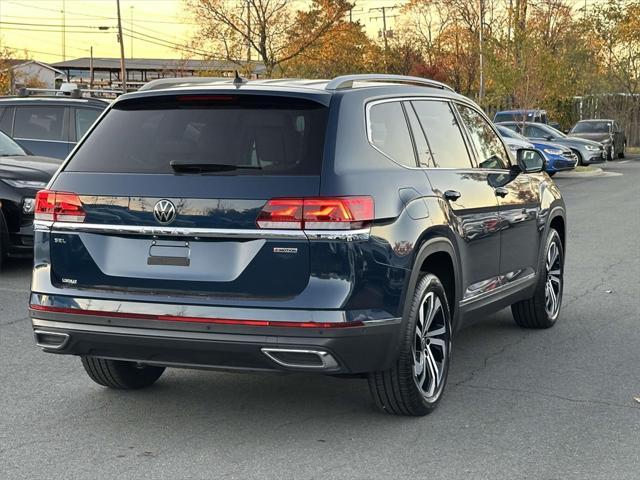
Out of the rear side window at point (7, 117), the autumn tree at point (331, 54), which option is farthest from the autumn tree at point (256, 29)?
the rear side window at point (7, 117)

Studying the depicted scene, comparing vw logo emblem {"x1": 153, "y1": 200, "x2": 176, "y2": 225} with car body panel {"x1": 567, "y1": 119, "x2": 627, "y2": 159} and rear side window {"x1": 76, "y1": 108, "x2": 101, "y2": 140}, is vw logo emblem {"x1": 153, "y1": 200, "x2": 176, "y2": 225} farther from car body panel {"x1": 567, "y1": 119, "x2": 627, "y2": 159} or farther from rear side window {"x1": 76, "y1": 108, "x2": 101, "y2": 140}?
car body panel {"x1": 567, "y1": 119, "x2": 627, "y2": 159}

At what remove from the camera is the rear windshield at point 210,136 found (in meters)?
4.92

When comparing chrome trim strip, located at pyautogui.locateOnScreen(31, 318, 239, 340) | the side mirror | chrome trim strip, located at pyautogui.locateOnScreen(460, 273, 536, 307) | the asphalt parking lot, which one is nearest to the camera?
the asphalt parking lot

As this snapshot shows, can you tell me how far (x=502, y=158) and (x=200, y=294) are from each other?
304cm

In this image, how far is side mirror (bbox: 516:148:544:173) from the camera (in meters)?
7.31

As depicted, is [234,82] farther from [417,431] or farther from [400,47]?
[400,47]

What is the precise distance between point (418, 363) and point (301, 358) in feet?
3.02

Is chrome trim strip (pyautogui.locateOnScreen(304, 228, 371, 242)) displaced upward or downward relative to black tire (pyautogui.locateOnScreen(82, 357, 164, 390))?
upward

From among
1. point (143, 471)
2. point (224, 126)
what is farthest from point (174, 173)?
point (143, 471)

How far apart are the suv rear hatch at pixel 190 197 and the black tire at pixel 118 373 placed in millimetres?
899

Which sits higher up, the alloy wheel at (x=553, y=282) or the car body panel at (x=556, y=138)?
the car body panel at (x=556, y=138)

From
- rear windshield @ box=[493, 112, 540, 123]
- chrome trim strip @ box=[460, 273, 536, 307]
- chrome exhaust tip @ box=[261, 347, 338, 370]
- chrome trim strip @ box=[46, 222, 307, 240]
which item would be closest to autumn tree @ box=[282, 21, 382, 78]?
Result: rear windshield @ box=[493, 112, 540, 123]

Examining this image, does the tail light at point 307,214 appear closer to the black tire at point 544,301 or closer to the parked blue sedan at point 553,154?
the black tire at point 544,301

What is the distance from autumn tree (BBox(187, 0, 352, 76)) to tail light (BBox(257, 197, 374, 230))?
129 ft
